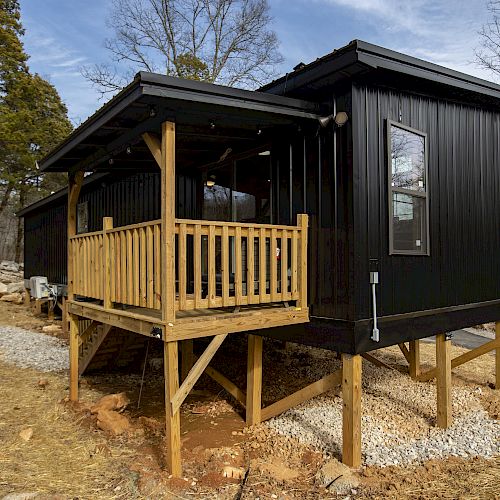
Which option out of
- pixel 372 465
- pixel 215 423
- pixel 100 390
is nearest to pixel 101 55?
pixel 100 390

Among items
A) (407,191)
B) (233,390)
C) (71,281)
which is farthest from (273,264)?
(71,281)

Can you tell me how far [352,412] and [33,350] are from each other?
738cm

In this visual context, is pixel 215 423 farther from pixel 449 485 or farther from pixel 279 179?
pixel 279 179

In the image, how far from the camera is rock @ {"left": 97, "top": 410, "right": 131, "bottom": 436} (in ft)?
17.6

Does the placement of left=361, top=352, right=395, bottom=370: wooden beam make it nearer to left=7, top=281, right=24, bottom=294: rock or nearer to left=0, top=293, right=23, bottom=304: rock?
left=0, top=293, right=23, bottom=304: rock

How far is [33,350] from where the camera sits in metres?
9.48

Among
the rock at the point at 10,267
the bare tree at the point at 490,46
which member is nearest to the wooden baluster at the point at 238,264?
the bare tree at the point at 490,46

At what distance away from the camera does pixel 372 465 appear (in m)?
4.70

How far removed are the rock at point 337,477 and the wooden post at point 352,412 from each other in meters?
0.11

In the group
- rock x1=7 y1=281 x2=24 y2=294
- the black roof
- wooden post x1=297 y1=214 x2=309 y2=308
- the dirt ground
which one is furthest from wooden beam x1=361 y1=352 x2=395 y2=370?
rock x1=7 y1=281 x2=24 y2=294

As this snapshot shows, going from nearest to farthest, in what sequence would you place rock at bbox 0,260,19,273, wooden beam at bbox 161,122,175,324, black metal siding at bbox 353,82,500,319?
1. wooden beam at bbox 161,122,175,324
2. black metal siding at bbox 353,82,500,319
3. rock at bbox 0,260,19,273

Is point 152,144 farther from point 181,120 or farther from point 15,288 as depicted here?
point 15,288

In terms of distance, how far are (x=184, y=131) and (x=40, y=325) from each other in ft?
30.1

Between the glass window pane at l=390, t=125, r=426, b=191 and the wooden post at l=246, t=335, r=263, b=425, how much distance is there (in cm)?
261
